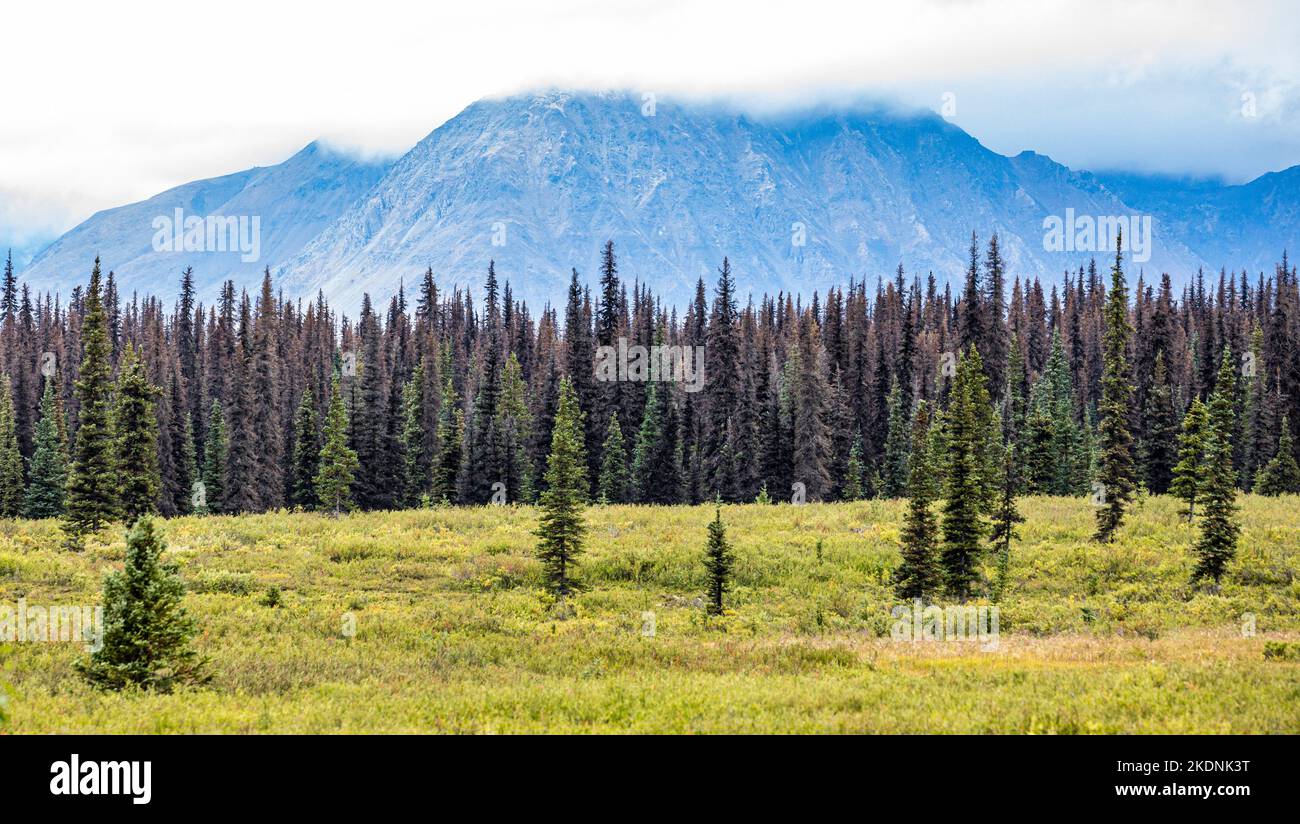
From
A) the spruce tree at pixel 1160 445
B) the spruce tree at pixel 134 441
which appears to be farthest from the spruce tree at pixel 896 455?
the spruce tree at pixel 134 441

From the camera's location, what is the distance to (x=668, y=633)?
92.5ft

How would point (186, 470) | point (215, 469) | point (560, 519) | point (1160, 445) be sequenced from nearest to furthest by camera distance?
point (560, 519) → point (1160, 445) → point (215, 469) → point (186, 470)

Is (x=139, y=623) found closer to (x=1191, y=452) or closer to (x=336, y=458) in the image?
(x=1191, y=452)

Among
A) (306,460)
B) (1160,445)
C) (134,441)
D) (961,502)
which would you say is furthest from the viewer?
(306,460)

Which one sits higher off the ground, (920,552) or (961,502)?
(961,502)

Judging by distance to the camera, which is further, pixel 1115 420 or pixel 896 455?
pixel 896 455

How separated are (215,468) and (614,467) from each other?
1260 inches

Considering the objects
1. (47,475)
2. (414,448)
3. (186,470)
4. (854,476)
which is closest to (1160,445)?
(854,476)

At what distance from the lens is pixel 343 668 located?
2078 cm

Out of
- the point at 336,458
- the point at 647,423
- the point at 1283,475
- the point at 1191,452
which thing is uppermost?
the point at 647,423

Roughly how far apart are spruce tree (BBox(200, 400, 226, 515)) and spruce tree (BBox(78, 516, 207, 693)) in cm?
5748

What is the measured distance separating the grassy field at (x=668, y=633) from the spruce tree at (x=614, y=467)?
17.3 meters
